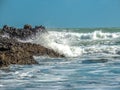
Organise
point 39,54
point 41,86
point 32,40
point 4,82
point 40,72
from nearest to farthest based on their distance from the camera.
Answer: point 41,86 < point 4,82 < point 40,72 < point 39,54 < point 32,40

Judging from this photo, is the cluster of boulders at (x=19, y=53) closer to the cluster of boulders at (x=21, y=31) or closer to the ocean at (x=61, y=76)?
the ocean at (x=61, y=76)

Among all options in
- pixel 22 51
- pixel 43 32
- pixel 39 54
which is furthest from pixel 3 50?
pixel 43 32

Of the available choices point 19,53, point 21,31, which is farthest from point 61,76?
point 21,31

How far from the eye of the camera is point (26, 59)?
1393 cm

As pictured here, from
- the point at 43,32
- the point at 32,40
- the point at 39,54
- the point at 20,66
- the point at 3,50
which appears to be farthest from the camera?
the point at 43,32

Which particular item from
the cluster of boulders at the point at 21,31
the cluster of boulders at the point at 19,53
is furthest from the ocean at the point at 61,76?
the cluster of boulders at the point at 21,31

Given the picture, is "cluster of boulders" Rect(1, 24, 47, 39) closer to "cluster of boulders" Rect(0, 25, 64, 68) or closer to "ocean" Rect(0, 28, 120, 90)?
"cluster of boulders" Rect(0, 25, 64, 68)

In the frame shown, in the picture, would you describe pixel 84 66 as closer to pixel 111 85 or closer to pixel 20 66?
pixel 20 66

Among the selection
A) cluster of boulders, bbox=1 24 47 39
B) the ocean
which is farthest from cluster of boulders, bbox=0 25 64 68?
cluster of boulders, bbox=1 24 47 39

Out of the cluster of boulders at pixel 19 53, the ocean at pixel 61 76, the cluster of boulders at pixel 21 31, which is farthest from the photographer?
the cluster of boulders at pixel 21 31

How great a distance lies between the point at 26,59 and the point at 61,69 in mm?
1643

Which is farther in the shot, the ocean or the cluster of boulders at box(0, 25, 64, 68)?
the cluster of boulders at box(0, 25, 64, 68)

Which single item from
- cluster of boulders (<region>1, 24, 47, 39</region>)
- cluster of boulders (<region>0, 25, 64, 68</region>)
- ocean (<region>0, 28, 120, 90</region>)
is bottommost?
ocean (<region>0, 28, 120, 90</region>)

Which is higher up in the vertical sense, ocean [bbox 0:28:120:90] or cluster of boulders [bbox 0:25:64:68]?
cluster of boulders [bbox 0:25:64:68]
